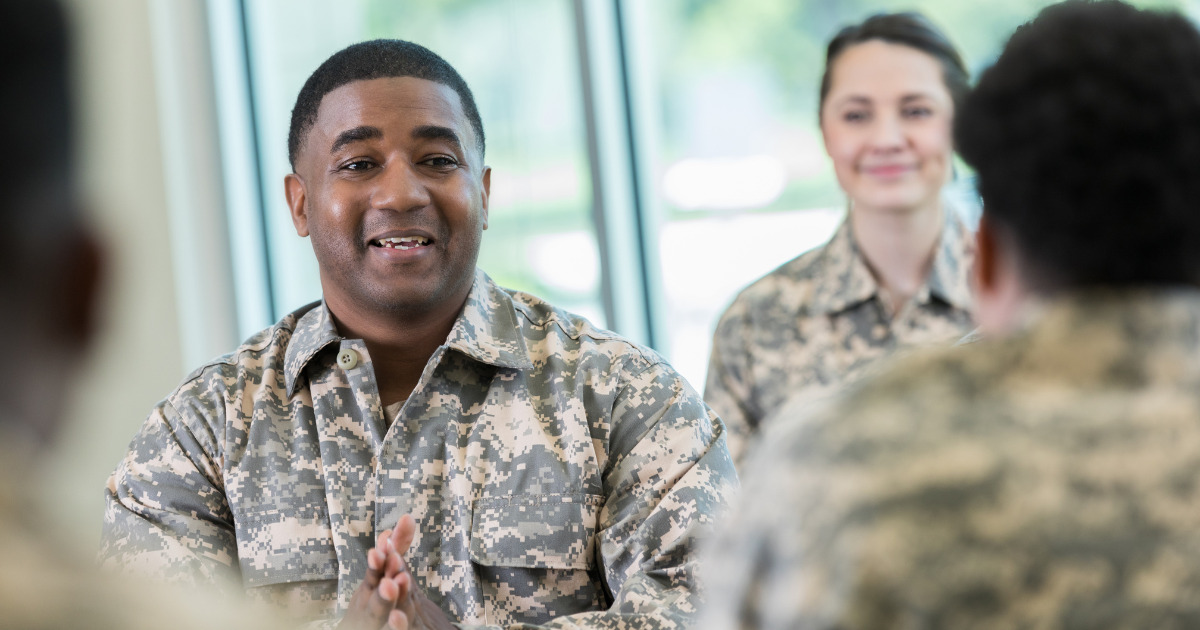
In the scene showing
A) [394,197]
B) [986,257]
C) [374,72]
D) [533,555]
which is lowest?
[533,555]

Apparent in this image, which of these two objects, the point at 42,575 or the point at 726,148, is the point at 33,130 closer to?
the point at 42,575

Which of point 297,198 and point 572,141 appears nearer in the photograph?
point 297,198

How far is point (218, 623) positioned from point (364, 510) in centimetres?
109

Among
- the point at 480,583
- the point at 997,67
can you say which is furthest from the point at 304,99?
the point at 997,67

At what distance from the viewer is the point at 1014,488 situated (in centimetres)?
78

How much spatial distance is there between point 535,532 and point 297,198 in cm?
78

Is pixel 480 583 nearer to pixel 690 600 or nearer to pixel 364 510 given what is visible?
pixel 364 510

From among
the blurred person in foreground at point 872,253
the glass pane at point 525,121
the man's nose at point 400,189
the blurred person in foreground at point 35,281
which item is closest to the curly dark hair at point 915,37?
the blurred person in foreground at point 872,253

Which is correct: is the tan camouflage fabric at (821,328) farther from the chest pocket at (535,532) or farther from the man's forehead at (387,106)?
the man's forehead at (387,106)

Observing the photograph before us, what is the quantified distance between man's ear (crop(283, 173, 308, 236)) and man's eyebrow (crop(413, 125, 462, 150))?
0.28 metres

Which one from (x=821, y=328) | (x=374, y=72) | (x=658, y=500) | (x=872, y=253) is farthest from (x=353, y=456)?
(x=872, y=253)

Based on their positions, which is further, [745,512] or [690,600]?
[690,600]

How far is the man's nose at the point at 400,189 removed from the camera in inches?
73.0

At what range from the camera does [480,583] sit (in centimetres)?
180
